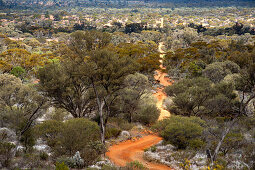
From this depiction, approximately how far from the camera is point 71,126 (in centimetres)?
1073

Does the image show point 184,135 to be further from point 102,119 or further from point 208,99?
point 208,99

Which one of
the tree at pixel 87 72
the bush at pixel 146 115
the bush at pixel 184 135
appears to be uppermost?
the tree at pixel 87 72

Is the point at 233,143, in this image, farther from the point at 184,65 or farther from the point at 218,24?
the point at 218,24

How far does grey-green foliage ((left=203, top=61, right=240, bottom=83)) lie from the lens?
27.8 meters

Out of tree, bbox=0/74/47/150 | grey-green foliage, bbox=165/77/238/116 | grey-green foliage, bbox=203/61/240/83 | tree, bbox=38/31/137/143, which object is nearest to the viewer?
tree, bbox=0/74/47/150

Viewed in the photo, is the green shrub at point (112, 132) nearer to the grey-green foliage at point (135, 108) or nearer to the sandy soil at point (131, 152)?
the sandy soil at point (131, 152)

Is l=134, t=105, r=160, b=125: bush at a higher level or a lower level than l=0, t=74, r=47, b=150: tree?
lower

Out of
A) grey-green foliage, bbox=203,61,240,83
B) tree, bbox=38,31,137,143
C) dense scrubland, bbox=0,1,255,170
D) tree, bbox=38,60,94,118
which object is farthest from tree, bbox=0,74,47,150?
grey-green foliage, bbox=203,61,240,83

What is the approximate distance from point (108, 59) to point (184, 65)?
102 ft

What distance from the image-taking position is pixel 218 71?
2798 centimetres

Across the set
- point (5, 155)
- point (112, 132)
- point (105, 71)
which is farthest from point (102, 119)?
point (5, 155)

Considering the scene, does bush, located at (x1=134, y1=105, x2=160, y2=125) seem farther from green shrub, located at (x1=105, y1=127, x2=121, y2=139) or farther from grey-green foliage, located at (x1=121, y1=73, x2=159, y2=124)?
green shrub, located at (x1=105, y1=127, x2=121, y2=139)

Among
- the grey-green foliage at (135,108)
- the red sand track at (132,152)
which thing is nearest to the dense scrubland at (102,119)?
the grey-green foliage at (135,108)

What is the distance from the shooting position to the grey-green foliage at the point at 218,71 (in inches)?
1096
